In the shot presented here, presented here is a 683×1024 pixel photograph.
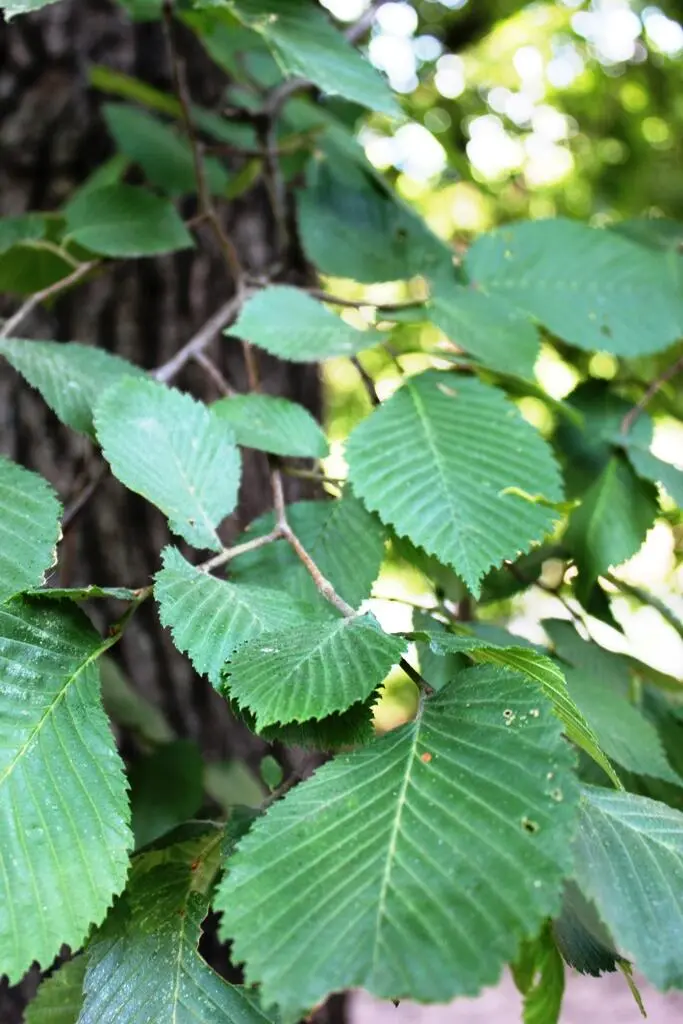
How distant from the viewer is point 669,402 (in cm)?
98

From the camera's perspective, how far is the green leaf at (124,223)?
88 centimetres

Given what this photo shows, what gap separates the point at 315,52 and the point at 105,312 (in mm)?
687

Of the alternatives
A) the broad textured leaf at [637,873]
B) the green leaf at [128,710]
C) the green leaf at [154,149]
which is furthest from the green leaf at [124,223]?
the broad textured leaf at [637,873]

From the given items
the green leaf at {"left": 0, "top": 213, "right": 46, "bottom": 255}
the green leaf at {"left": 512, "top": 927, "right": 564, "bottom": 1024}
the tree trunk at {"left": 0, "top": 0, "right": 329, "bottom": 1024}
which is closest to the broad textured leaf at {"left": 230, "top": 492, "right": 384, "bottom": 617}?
the green leaf at {"left": 512, "top": 927, "right": 564, "bottom": 1024}

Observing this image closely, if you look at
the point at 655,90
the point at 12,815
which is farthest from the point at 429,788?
the point at 655,90

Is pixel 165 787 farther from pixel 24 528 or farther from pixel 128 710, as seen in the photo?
pixel 24 528

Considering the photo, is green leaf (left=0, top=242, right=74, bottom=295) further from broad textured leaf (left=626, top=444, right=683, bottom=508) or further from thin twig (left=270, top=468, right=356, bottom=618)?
broad textured leaf (left=626, top=444, right=683, bottom=508)

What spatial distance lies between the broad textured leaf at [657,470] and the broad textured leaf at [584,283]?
4.2 inches

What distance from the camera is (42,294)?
813 millimetres

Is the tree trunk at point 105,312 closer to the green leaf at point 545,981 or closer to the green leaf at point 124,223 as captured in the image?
the green leaf at point 124,223

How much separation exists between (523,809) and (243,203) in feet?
4.05

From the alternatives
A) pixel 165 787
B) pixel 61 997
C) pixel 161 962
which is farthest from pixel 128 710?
pixel 161 962

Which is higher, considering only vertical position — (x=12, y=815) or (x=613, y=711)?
(x=12, y=815)

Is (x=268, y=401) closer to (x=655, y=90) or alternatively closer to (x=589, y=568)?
(x=589, y=568)
